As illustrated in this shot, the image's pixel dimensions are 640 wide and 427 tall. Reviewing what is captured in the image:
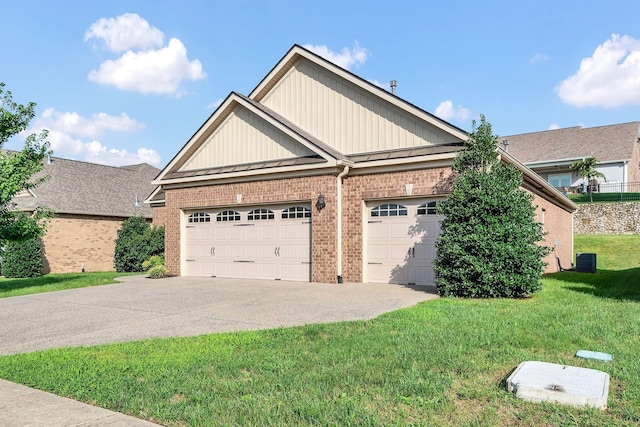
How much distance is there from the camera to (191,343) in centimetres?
629

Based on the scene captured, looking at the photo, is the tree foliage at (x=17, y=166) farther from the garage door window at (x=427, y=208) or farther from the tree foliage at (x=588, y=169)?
the tree foliage at (x=588, y=169)

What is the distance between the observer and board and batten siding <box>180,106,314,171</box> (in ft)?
50.1

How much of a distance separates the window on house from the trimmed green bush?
35.8 meters

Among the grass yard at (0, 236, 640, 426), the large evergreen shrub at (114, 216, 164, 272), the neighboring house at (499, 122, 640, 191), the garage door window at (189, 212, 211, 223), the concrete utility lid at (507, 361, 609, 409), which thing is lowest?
the grass yard at (0, 236, 640, 426)

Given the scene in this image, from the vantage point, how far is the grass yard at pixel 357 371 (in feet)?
12.5

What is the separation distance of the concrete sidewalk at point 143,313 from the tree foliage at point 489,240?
95 cm

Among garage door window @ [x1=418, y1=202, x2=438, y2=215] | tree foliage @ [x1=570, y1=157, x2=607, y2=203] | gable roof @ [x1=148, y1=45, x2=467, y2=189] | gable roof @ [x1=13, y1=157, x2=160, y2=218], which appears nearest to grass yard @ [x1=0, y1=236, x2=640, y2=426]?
garage door window @ [x1=418, y1=202, x2=438, y2=215]

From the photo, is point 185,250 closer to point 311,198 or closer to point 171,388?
point 311,198

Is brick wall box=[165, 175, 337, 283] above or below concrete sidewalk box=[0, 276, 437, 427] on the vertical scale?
above

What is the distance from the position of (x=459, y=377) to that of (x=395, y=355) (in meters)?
0.91

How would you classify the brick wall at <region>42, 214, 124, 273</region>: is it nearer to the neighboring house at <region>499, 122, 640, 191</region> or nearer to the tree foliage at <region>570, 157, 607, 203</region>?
the neighboring house at <region>499, 122, 640, 191</region>

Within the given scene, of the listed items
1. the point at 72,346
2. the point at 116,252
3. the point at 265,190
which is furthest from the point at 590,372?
the point at 116,252

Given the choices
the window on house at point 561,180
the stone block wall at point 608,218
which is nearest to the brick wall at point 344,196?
the stone block wall at point 608,218

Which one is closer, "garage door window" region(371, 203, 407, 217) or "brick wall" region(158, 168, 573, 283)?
"brick wall" region(158, 168, 573, 283)
